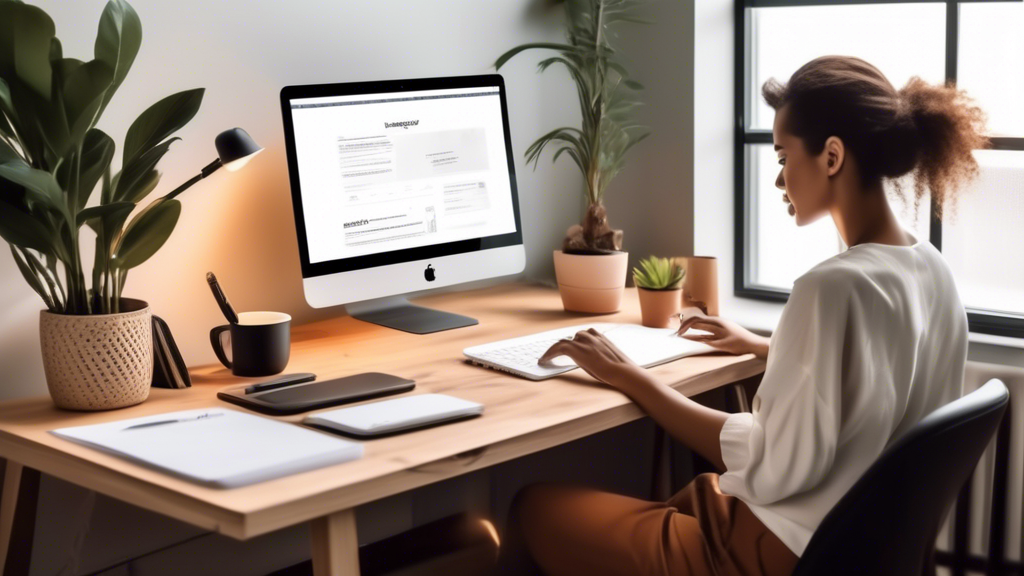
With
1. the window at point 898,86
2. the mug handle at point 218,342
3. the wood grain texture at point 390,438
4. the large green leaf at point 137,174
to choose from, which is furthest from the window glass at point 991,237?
the large green leaf at point 137,174

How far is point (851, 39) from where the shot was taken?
2488 millimetres

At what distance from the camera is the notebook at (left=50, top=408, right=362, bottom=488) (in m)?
1.25

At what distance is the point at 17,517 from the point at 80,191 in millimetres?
513

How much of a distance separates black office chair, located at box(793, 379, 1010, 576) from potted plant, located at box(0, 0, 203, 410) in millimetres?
1019

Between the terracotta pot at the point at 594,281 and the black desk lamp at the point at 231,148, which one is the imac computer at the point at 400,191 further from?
the black desk lamp at the point at 231,148

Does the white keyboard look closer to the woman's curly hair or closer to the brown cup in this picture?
the brown cup

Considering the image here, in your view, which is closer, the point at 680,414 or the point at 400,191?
the point at 680,414

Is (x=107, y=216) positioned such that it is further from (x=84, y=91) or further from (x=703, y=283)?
(x=703, y=283)

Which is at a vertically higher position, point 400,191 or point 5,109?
point 5,109

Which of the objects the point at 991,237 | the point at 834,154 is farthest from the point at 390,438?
the point at 991,237

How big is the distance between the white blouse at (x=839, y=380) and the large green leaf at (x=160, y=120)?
928 mm

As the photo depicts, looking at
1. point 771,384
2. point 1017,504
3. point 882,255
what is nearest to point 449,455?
point 771,384

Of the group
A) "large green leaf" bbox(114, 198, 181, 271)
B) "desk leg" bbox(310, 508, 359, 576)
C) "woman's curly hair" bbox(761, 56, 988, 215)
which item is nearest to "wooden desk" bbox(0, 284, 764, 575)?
"desk leg" bbox(310, 508, 359, 576)

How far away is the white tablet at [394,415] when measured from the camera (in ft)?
4.70
